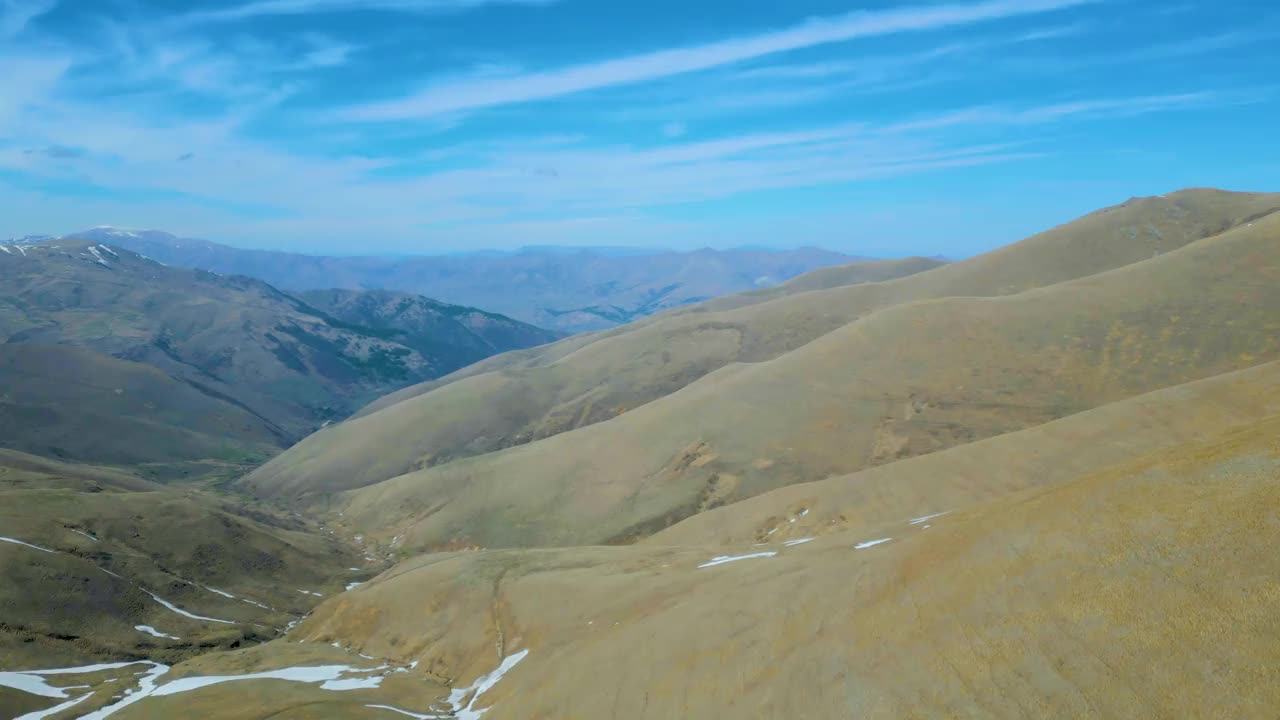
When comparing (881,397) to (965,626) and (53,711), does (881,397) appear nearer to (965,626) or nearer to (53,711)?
(965,626)

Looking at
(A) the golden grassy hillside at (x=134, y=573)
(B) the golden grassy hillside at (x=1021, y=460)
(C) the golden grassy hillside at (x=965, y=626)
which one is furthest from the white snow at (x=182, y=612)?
(B) the golden grassy hillside at (x=1021, y=460)

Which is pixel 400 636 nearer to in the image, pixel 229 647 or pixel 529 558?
pixel 529 558

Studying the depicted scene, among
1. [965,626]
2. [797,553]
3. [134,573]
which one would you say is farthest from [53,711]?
[965,626]

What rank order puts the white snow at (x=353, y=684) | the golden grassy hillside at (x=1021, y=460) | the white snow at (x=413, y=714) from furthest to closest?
1. the golden grassy hillside at (x=1021, y=460)
2. the white snow at (x=353, y=684)
3. the white snow at (x=413, y=714)

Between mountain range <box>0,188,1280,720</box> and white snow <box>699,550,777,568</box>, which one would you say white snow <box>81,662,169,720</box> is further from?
white snow <box>699,550,777,568</box>

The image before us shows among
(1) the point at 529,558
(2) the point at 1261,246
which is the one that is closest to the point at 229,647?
(1) the point at 529,558

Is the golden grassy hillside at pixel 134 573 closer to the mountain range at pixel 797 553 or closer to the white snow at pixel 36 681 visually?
the mountain range at pixel 797 553
